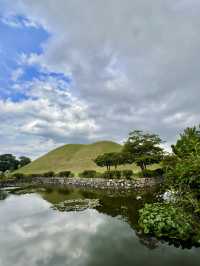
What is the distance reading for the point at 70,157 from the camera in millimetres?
91812

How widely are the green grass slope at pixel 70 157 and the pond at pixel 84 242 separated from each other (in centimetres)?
5538

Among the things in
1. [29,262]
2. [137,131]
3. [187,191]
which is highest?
[137,131]

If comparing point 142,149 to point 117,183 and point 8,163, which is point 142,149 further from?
point 8,163

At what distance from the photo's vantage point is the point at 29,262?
10555 mm

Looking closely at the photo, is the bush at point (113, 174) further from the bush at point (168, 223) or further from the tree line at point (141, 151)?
the bush at point (168, 223)

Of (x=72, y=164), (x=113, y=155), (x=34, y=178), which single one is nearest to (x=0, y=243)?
(x=113, y=155)

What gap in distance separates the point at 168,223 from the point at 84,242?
4.34 metres

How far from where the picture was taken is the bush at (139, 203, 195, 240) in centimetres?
1141

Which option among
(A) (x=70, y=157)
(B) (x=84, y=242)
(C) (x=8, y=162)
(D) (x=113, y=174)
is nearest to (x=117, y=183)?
(D) (x=113, y=174)

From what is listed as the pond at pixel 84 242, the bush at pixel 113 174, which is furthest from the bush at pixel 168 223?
the bush at pixel 113 174

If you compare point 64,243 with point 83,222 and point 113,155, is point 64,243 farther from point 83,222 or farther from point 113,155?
point 113,155

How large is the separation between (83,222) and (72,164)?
65527mm

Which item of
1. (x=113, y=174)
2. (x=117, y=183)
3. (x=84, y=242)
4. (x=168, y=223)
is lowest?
(x=84, y=242)

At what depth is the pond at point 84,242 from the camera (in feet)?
33.5
